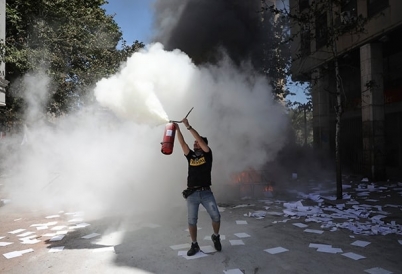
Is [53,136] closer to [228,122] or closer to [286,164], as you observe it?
[228,122]

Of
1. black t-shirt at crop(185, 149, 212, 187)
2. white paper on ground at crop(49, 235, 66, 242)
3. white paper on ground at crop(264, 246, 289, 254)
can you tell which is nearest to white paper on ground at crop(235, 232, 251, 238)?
white paper on ground at crop(264, 246, 289, 254)

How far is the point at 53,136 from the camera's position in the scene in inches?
469

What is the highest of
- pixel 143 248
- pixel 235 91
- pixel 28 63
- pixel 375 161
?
pixel 28 63

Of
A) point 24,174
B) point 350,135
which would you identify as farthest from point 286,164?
point 24,174

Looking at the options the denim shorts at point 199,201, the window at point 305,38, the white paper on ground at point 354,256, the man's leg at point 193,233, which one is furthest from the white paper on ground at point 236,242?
the window at point 305,38

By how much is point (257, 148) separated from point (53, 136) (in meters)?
7.97

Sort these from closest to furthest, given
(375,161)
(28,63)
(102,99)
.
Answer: (102,99) < (375,161) < (28,63)

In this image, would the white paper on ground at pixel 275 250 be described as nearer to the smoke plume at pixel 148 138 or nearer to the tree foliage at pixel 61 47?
the smoke plume at pixel 148 138

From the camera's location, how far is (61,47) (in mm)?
14586

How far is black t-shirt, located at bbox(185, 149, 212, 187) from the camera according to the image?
14.3 feet

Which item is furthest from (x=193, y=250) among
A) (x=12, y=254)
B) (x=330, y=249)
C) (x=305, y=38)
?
(x=305, y=38)

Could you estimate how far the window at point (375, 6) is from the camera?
11486 mm

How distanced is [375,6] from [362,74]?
2647mm

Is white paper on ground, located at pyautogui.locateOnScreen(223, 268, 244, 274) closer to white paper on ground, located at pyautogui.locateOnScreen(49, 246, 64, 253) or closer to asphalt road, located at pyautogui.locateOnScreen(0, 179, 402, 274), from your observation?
asphalt road, located at pyautogui.locateOnScreen(0, 179, 402, 274)
